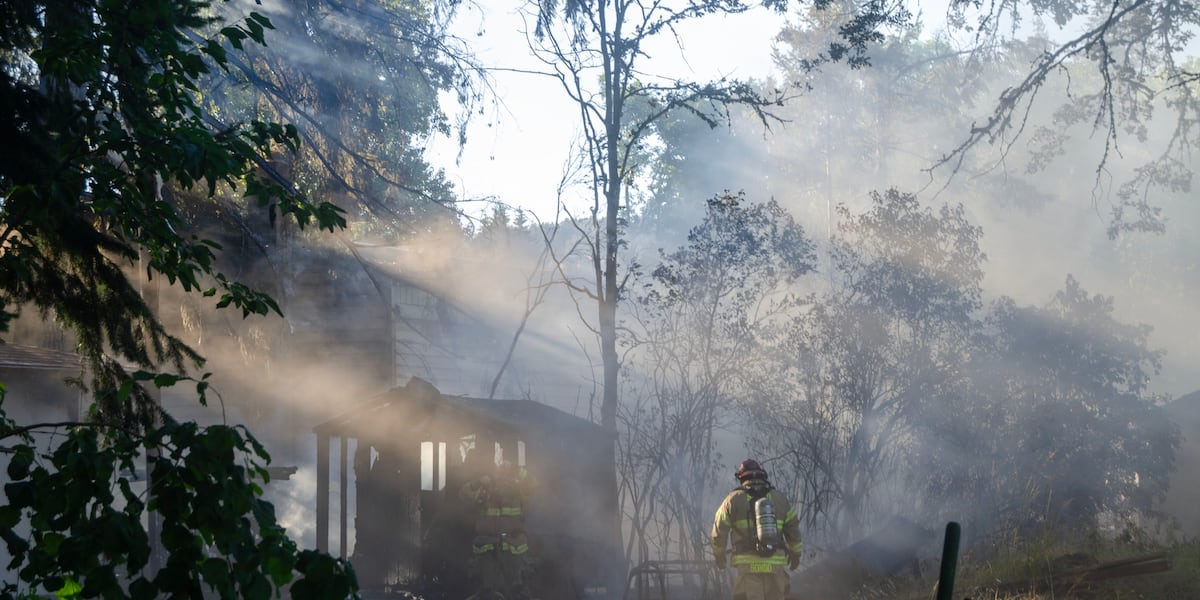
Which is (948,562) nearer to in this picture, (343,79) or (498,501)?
(498,501)

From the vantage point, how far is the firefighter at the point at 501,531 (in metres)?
14.1

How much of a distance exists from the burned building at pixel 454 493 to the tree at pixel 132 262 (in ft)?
35.0

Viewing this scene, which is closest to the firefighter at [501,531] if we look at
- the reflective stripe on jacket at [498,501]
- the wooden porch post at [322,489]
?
the reflective stripe on jacket at [498,501]

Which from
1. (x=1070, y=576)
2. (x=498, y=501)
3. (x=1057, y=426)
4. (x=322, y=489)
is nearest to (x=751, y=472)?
(x=1070, y=576)

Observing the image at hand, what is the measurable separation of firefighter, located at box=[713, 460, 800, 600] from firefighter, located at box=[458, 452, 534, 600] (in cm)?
494

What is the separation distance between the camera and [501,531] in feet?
46.6

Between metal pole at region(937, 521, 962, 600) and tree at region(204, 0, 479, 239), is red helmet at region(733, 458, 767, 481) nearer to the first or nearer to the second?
metal pole at region(937, 521, 962, 600)

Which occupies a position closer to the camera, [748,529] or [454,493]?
[748,529]

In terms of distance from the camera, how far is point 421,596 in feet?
53.7

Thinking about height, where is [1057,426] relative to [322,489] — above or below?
above

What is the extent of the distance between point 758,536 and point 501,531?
5.47 m

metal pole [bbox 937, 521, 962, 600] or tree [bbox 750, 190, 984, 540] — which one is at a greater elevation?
tree [bbox 750, 190, 984, 540]

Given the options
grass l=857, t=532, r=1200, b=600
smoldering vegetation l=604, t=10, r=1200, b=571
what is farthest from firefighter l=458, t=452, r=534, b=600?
grass l=857, t=532, r=1200, b=600

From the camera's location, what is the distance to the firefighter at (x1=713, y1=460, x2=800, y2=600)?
952 centimetres
